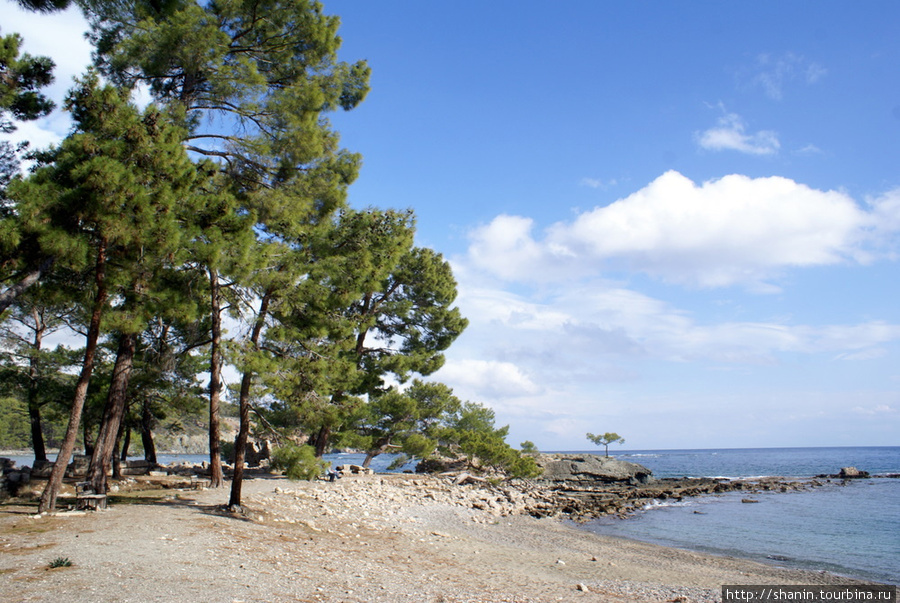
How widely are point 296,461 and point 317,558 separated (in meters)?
4.02

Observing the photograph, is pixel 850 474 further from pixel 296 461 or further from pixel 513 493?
pixel 296 461

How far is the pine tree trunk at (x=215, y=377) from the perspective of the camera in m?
13.5

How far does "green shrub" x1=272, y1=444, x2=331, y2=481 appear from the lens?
41.6 feet

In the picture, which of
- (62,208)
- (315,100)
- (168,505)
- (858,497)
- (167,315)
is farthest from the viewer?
(858,497)

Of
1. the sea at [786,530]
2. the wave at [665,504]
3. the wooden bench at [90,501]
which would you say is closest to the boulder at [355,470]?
the sea at [786,530]

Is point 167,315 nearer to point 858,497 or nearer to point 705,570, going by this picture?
point 705,570

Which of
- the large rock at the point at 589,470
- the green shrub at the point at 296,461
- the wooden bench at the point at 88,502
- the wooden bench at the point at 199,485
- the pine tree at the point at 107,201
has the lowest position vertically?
the large rock at the point at 589,470

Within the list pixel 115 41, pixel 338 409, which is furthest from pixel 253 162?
pixel 338 409

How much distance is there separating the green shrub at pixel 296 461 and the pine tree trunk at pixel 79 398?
420 cm

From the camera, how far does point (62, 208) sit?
10000mm

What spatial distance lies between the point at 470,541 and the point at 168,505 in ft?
25.1

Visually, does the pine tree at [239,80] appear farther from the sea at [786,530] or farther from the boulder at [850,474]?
the boulder at [850,474]

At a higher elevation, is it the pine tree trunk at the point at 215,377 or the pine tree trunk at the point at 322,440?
the pine tree trunk at the point at 215,377

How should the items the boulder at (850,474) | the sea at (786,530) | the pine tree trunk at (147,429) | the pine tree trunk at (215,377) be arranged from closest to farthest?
the pine tree trunk at (215,377) → the sea at (786,530) → the pine tree trunk at (147,429) → the boulder at (850,474)
